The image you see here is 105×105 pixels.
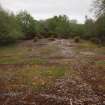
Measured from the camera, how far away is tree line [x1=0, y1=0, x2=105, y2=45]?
38.2 metres

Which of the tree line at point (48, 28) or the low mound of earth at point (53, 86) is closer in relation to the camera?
the low mound of earth at point (53, 86)

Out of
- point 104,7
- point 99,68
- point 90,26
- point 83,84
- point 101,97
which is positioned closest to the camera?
point 101,97

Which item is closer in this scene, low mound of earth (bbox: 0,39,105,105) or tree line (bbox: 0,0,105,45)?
low mound of earth (bbox: 0,39,105,105)

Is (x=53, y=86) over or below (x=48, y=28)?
below

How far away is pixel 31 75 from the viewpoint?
1638 cm

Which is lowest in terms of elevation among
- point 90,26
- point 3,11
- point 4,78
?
point 4,78

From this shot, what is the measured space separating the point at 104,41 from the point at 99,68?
85.2 feet

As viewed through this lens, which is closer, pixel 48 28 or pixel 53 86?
pixel 53 86

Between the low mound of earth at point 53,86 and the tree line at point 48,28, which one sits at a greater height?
the tree line at point 48,28

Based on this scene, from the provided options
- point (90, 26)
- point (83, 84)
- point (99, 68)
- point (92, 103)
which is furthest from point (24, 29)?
point (92, 103)

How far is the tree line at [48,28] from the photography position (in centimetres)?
3825

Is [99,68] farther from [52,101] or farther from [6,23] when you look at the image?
[6,23]

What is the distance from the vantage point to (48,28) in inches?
2269

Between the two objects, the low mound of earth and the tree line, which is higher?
the tree line
